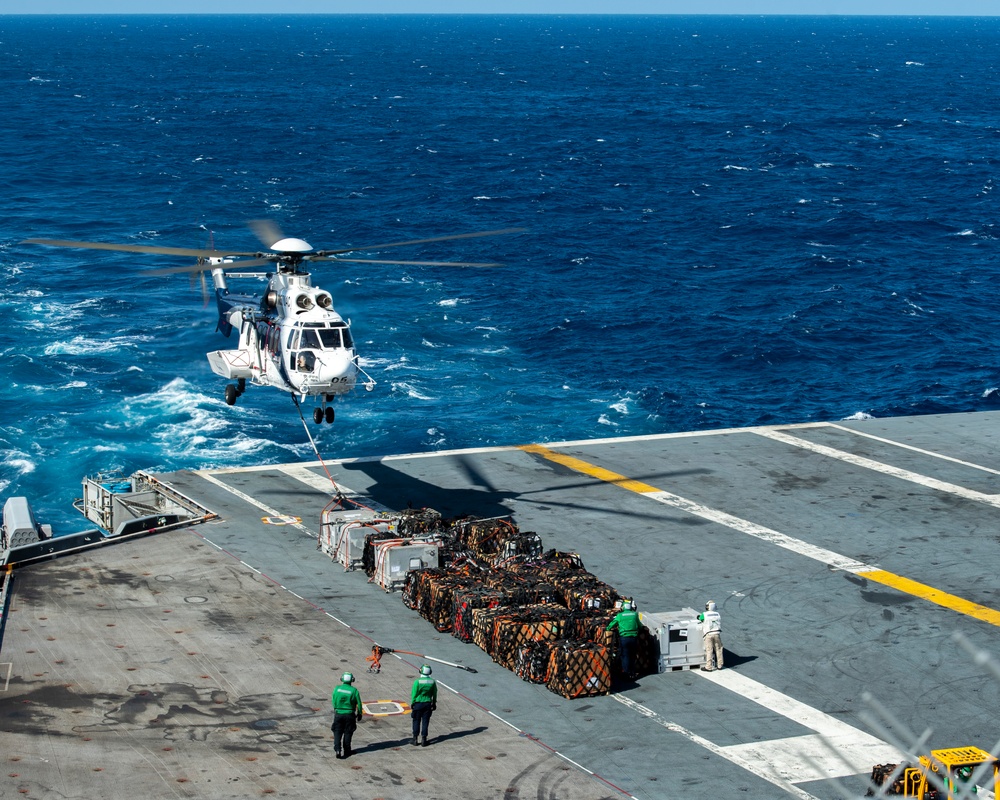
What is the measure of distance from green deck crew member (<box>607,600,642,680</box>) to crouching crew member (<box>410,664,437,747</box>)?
201 inches

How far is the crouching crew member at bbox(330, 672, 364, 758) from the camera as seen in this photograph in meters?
23.7

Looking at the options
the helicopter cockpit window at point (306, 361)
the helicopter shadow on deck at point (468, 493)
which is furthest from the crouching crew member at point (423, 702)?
the helicopter shadow on deck at point (468, 493)

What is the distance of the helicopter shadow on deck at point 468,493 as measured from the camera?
39875 millimetres

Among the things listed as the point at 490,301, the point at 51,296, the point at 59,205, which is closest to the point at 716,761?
the point at 490,301

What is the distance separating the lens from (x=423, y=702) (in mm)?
24359

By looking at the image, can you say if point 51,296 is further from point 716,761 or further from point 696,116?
point 696,116

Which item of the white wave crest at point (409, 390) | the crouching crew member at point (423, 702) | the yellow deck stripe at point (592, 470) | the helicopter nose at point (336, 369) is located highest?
the helicopter nose at point (336, 369)

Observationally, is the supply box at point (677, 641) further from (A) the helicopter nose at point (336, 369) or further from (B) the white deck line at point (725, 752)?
(A) the helicopter nose at point (336, 369)

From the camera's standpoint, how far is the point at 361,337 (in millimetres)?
74438

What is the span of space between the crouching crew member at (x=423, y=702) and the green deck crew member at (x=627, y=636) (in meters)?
5.10

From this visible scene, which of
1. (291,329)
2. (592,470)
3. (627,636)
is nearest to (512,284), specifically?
(592,470)

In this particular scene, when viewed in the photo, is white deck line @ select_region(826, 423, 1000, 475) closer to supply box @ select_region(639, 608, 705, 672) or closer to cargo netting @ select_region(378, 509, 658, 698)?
cargo netting @ select_region(378, 509, 658, 698)

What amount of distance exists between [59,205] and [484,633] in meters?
87.1

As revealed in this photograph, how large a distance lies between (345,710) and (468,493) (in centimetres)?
1807
